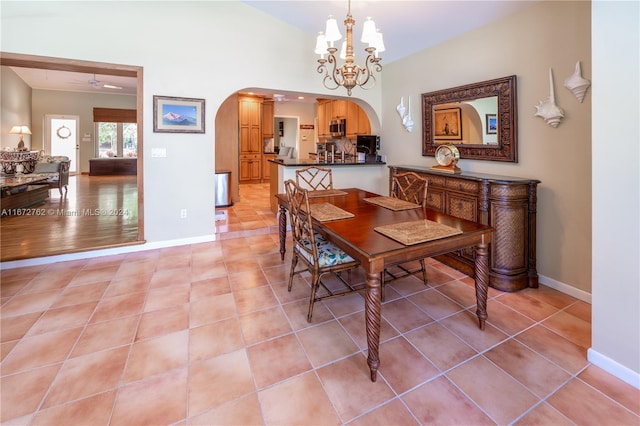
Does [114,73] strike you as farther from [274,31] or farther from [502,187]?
[502,187]

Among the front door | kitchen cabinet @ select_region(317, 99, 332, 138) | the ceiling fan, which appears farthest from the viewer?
the front door

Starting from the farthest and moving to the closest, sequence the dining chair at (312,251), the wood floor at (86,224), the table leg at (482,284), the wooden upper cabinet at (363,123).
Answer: the wooden upper cabinet at (363,123), the wood floor at (86,224), the dining chair at (312,251), the table leg at (482,284)

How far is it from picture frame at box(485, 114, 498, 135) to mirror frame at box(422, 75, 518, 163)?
0.17ft

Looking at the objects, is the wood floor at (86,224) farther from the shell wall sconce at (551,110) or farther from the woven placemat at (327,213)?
the shell wall sconce at (551,110)

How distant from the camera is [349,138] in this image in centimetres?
769

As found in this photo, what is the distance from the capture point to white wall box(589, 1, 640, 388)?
1557 mm

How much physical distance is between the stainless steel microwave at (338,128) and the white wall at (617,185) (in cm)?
614

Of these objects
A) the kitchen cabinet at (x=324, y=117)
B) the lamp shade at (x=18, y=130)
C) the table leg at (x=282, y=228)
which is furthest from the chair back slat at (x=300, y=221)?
the lamp shade at (x=18, y=130)

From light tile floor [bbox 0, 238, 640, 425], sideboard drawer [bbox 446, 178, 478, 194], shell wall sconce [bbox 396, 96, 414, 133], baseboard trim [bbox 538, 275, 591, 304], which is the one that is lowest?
light tile floor [bbox 0, 238, 640, 425]

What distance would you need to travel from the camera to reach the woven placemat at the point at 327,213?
229 centimetres

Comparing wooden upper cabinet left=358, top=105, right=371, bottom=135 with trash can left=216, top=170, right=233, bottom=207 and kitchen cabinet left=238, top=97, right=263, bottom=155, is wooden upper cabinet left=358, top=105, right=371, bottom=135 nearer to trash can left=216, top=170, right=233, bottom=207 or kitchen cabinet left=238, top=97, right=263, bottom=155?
trash can left=216, top=170, right=233, bottom=207

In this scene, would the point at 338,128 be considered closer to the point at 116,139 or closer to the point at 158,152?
the point at 158,152

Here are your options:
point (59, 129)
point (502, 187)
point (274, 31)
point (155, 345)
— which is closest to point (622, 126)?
point (502, 187)

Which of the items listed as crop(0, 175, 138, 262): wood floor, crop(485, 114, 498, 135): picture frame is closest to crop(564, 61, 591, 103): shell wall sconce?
crop(485, 114, 498, 135): picture frame
